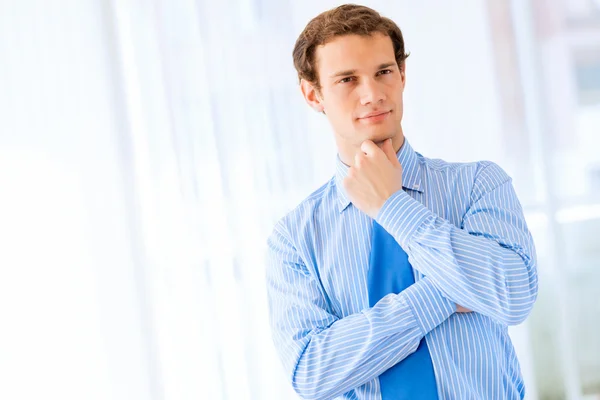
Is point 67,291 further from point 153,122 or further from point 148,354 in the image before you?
point 153,122

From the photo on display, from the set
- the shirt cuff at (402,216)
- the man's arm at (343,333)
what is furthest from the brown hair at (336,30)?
the man's arm at (343,333)

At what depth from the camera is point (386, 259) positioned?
145 centimetres

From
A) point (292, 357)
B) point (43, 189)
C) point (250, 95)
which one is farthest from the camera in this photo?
point (250, 95)

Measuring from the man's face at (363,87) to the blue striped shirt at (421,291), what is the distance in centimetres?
11

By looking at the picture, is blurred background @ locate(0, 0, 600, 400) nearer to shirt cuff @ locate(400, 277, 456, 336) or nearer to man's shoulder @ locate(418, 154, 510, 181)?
man's shoulder @ locate(418, 154, 510, 181)

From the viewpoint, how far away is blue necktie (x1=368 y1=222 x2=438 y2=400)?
1.36 meters

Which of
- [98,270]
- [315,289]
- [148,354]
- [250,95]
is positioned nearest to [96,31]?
[250,95]

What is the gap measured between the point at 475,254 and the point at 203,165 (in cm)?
181

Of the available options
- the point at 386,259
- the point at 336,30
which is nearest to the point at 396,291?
the point at 386,259

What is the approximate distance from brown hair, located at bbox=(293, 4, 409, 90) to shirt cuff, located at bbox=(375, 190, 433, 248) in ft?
1.16

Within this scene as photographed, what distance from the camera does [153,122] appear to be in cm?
297

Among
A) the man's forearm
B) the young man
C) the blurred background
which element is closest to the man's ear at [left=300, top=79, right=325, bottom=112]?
the young man

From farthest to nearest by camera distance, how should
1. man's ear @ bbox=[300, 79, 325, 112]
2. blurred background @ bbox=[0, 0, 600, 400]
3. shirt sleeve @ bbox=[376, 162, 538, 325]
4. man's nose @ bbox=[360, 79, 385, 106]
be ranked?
blurred background @ bbox=[0, 0, 600, 400]
man's ear @ bbox=[300, 79, 325, 112]
man's nose @ bbox=[360, 79, 385, 106]
shirt sleeve @ bbox=[376, 162, 538, 325]

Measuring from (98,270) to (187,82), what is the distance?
0.86 m
